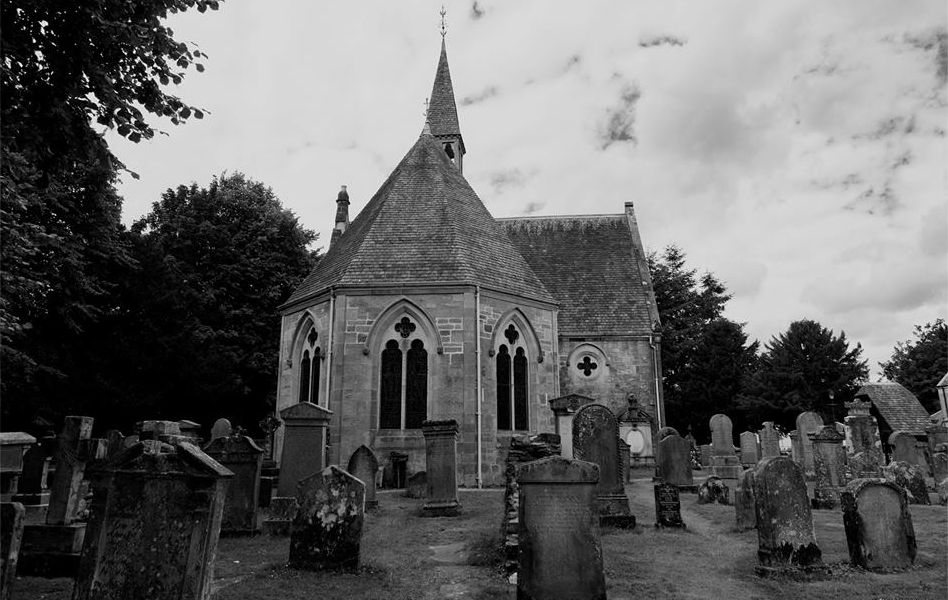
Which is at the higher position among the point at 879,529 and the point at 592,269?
the point at 592,269

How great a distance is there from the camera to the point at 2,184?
9289 millimetres

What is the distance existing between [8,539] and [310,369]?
1433 centimetres

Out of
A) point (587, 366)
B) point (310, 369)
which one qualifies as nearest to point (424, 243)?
point (310, 369)

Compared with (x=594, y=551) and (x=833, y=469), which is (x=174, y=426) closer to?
(x=594, y=551)

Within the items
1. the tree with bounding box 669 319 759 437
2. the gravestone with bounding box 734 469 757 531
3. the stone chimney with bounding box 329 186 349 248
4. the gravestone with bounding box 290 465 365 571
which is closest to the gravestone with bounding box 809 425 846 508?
the gravestone with bounding box 734 469 757 531

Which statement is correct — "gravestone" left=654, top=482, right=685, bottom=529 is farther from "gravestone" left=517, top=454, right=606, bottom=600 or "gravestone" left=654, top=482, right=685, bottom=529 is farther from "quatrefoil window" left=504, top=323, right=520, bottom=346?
"quatrefoil window" left=504, top=323, right=520, bottom=346

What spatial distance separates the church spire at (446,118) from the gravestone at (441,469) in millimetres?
22533

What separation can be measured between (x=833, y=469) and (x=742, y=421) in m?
26.9

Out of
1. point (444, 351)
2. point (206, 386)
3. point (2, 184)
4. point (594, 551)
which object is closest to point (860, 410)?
point (444, 351)

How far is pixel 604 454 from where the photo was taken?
10.4 metres

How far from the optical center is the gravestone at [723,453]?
1877cm

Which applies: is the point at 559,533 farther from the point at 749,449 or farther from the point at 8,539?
the point at 749,449

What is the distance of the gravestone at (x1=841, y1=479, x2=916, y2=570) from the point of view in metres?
7.36

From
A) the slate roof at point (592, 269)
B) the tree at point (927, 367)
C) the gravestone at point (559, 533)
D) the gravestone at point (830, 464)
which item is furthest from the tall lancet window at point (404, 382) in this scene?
the tree at point (927, 367)
